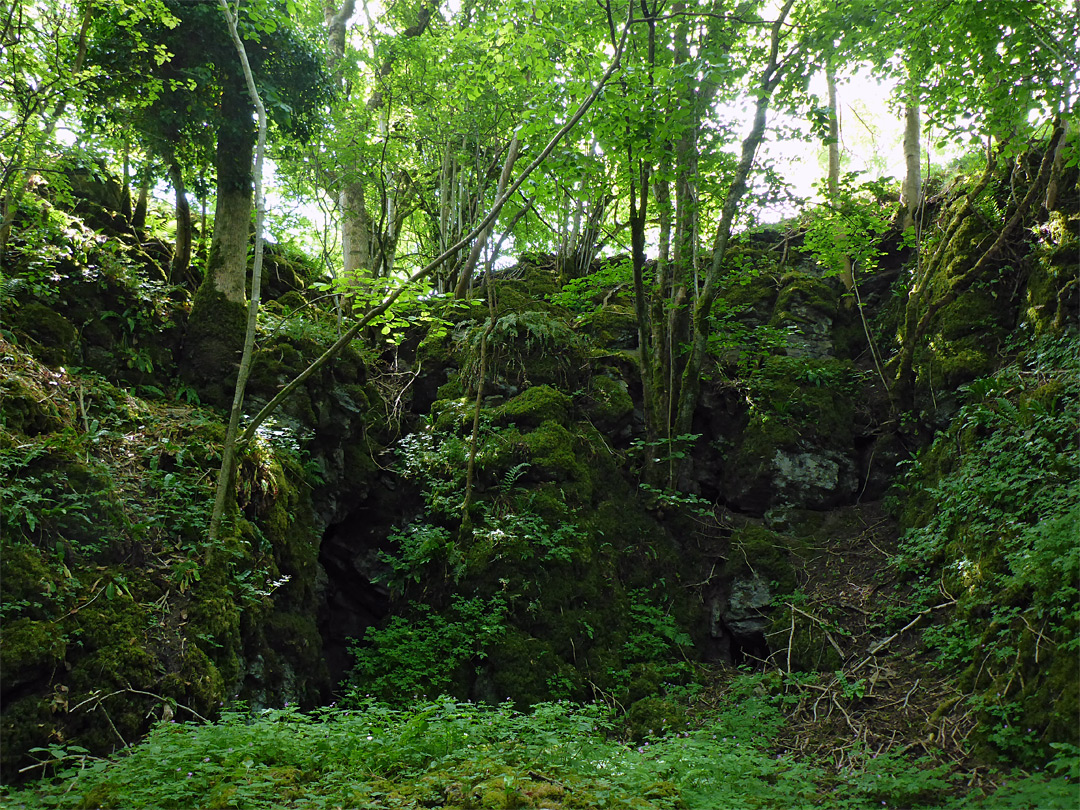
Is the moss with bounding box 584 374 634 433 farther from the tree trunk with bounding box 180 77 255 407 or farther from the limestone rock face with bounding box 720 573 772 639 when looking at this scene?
the tree trunk with bounding box 180 77 255 407

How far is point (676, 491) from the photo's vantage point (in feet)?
27.7

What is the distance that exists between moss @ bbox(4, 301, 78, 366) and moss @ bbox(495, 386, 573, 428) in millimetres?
4717

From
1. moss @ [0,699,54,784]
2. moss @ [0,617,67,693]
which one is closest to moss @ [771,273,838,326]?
moss @ [0,617,67,693]

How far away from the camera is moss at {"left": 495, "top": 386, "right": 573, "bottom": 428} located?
318 inches

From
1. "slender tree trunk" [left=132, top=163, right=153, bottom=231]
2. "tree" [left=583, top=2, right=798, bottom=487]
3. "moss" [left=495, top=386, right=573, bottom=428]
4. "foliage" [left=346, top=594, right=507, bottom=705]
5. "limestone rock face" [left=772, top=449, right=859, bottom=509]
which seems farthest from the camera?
"limestone rock face" [left=772, top=449, right=859, bottom=509]

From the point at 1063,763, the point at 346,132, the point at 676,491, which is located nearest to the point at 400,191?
the point at 346,132

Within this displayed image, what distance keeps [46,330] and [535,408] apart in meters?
5.37

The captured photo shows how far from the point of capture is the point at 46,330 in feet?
18.6

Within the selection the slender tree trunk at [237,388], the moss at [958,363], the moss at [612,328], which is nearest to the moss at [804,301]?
the moss at [612,328]

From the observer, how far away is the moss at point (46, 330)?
551 cm

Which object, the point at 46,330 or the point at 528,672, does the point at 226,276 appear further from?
→ the point at 528,672

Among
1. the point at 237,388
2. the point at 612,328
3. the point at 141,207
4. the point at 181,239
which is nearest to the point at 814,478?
the point at 612,328

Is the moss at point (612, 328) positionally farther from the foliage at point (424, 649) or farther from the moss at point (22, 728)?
the moss at point (22, 728)

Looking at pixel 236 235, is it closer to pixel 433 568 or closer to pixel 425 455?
pixel 425 455
